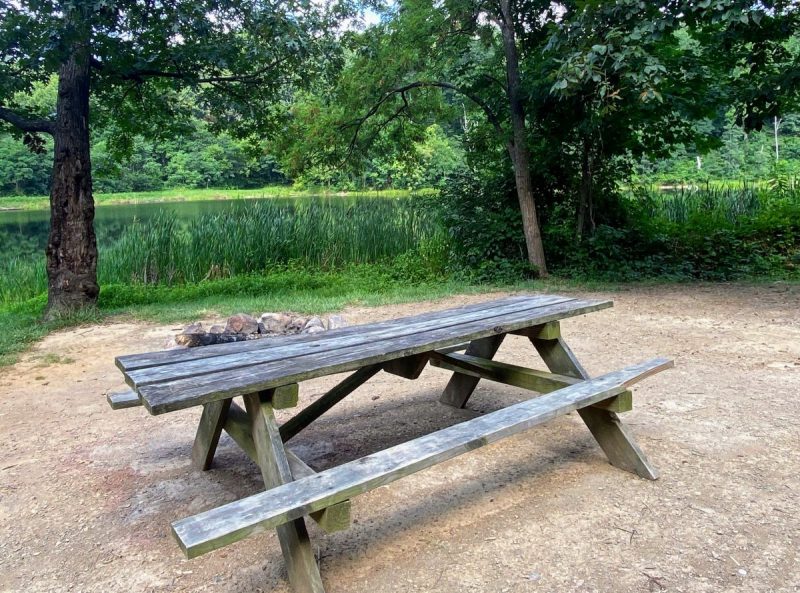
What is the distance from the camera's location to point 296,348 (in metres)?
2.39

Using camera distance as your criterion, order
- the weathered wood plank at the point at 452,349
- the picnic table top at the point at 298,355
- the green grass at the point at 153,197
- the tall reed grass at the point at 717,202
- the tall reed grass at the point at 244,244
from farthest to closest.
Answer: the green grass at the point at 153,197
the tall reed grass at the point at 717,202
the tall reed grass at the point at 244,244
the weathered wood plank at the point at 452,349
the picnic table top at the point at 298,355

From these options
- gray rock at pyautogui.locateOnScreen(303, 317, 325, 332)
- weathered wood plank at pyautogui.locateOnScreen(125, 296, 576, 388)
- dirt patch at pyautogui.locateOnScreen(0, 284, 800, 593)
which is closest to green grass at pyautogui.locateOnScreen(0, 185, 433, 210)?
gray rock at pyautogui.locateOnScreen(303, 317, 325, 332)

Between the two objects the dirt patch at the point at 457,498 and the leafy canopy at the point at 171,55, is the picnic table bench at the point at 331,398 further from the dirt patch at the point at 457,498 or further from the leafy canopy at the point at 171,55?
the leafy canopy at the point at 171,55

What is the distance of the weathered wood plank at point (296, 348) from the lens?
2.04m

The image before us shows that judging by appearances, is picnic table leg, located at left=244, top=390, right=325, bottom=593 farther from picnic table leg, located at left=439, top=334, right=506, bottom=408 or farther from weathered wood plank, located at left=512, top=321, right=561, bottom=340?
picnic table leg, located at left=439, top=334, right=506, bottom=408

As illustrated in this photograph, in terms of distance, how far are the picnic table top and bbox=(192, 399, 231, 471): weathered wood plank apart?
252 millimetres

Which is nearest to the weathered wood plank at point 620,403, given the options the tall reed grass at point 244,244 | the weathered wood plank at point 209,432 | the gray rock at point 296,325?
the weathered wood plank at point 209,432

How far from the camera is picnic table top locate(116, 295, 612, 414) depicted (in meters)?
1.88

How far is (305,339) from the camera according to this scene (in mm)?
2578

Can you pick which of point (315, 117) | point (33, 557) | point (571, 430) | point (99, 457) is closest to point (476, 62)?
point (315, 117)

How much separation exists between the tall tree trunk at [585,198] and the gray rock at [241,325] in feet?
16.9

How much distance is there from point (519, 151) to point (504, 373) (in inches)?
232

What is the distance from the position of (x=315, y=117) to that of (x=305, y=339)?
7081 mm

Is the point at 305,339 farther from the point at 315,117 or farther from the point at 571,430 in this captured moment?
the point at 315,117
